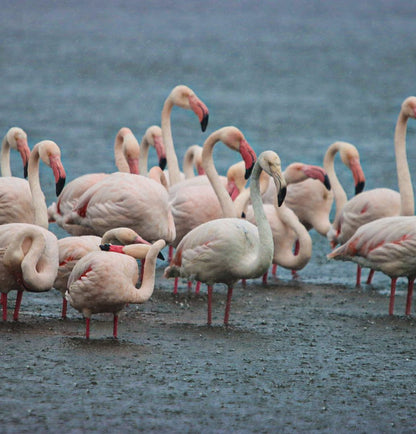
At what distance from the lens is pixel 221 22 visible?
70.3 m

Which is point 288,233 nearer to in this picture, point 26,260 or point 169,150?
point 169,150

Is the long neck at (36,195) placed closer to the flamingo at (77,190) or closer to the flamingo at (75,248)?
the flamingo at (75,248)

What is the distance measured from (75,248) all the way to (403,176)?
3542 millimetres

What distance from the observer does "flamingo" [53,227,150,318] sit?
25.1 ft

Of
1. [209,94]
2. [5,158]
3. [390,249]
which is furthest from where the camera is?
[209,94]

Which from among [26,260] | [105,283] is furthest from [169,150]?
[105,283]

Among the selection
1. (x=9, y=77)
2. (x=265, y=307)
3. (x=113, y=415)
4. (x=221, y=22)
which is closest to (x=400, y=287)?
(x=265, y=307)

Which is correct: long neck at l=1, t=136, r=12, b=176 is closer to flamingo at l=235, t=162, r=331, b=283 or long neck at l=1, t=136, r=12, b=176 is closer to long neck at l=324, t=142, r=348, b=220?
flamingo at l=235, t=162, r=331, b=283

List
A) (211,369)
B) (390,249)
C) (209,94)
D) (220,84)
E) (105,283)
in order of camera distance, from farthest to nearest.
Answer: (220,84), (209,94), (390,249), (105,283), (211,369)

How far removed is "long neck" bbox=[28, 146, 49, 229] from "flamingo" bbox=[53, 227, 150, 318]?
0.81m

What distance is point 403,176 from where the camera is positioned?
9.90m

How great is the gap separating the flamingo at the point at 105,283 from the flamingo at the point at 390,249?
195 cm

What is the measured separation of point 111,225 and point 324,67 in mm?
27036

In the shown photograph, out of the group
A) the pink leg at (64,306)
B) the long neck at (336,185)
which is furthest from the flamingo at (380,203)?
the pink leg at (64,306)
